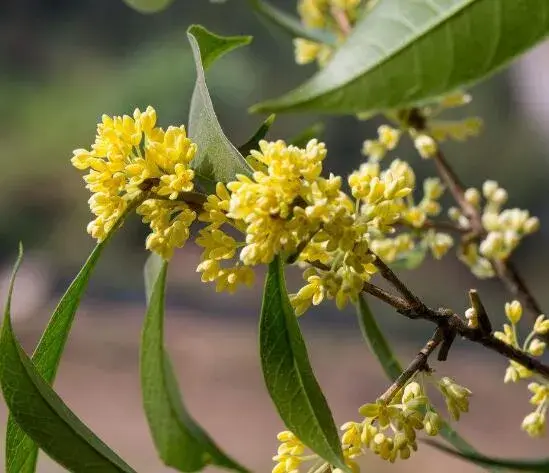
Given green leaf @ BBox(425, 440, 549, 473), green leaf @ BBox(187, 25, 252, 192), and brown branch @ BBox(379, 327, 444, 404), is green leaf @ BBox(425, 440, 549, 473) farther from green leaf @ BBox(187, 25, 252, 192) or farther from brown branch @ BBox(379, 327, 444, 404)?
green leaf @ BBox(187, 25, 252, 192)

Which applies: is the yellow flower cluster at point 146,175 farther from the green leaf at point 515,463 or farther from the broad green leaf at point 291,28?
the broad green leaf at point 291,28

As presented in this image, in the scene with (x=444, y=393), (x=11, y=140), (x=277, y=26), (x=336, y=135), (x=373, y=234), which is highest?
(x=11, y=140)

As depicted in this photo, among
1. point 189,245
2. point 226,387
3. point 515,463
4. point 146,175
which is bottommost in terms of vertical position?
point 515,463

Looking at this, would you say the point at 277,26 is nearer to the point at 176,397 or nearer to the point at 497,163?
the point at 176,397

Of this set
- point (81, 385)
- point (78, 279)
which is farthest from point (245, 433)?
point (78, 279)

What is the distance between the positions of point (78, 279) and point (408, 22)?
190 millimetres

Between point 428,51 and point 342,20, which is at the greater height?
point 342,20

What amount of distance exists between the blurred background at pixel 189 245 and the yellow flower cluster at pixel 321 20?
192cm

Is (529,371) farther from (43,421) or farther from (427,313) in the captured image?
(43,421)

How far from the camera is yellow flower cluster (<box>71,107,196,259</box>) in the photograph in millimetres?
338

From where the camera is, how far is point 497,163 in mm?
3078

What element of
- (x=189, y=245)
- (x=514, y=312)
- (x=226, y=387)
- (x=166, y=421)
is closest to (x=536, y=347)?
(x=514, y=312)

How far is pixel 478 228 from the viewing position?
610 mm

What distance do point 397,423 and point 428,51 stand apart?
0.16 metres
